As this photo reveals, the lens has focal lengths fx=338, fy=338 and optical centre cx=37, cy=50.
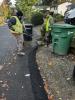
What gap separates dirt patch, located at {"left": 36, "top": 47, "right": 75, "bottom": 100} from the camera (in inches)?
330

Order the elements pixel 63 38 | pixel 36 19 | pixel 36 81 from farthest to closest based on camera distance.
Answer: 1. pixel 36 19
2. pixel 63 38
3. pixel 36 81

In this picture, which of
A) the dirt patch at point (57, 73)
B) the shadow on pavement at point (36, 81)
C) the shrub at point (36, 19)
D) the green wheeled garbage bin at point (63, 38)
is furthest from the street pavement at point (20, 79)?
the shrub at point (36, 19)

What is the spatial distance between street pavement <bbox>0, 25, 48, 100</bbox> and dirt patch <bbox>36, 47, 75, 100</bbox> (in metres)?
0.22

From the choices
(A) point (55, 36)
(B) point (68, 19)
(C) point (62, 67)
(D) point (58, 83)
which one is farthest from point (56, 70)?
(B) point (68, 19)

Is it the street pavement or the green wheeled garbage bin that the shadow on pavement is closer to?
the street pavement

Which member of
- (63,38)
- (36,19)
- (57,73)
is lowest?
(36,19)

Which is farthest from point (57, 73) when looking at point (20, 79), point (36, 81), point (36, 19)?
point (36, 19)

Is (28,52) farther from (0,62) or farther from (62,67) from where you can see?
(62,67)

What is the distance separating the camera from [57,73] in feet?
34.0

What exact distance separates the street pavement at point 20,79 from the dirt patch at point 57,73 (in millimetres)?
225

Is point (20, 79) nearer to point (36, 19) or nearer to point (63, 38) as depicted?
point (63, 38)

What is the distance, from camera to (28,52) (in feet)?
49.2

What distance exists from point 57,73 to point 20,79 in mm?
1243

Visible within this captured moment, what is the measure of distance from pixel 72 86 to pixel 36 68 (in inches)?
101
